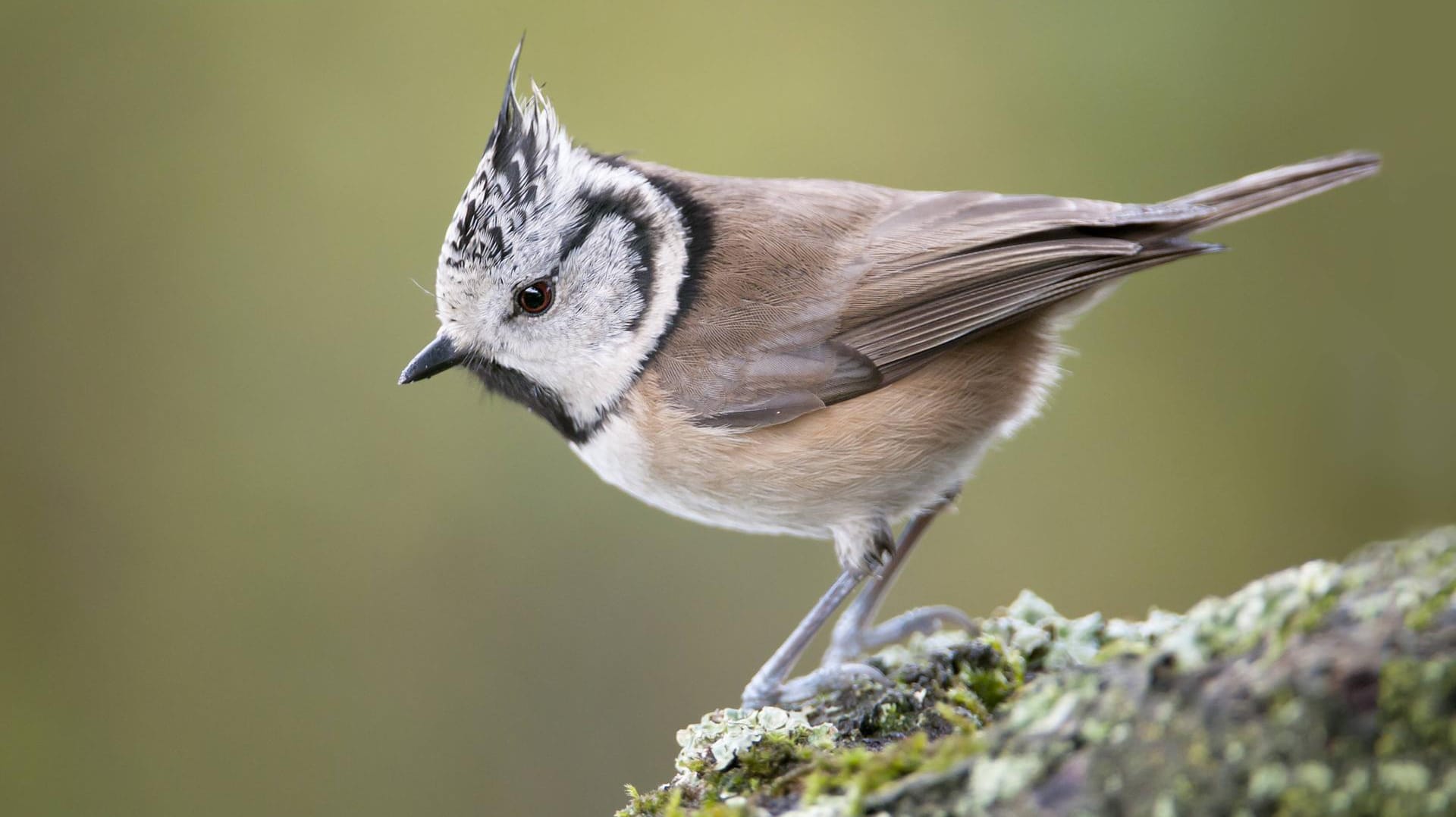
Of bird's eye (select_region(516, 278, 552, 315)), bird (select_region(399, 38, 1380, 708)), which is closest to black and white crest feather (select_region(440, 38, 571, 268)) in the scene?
bird (select_region(399, 38, 1380, 708))

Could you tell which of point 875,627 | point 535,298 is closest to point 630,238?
point 535,298

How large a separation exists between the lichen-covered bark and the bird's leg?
3.67ft

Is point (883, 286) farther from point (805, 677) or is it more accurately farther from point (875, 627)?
point (805, 677)

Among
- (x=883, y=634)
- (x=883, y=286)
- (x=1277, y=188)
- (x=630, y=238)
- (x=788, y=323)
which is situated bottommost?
(x=883, y=634)

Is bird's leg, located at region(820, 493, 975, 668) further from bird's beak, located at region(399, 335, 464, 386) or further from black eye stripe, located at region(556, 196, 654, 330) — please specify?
bird's beak, located at region(399, 335, 464, 386)

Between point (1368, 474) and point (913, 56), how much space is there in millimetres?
2956

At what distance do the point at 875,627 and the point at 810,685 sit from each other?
0.39 meters

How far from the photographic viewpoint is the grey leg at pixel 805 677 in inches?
101

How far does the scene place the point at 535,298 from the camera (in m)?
3.14

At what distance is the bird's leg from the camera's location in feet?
9.50

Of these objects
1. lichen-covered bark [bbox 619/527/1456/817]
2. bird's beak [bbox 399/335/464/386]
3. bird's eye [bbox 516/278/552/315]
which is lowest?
lichen-covered bark [bbox 619/527/1456/817]

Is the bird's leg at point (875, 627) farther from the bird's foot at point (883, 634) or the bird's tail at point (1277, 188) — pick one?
the bird's tail at point (1277, 188)

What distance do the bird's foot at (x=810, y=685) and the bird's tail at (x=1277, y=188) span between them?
4.93 feet

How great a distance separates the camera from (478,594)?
527cm
